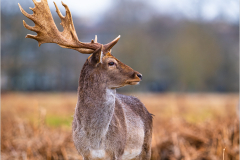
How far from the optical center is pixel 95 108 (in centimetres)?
376

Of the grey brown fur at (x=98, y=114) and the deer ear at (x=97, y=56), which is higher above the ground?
the deer ear at (x=97, y=56)

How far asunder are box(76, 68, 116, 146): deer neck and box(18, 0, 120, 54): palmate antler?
46 centimetres

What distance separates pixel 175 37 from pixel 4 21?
60.4ft

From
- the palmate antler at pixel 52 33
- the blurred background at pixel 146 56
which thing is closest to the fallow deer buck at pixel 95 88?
the palmate antler at pixel 52 33

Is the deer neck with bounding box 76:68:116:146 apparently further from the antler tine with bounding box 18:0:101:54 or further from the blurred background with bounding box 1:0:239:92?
the blurred background with bounding box 1:0:239:92

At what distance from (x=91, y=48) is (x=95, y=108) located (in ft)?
2.77

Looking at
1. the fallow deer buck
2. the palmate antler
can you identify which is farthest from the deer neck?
the palmate antler

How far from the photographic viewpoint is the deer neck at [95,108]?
148 inches

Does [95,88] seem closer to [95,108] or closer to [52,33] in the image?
[95,108]

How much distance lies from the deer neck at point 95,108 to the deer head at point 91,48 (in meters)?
0.13

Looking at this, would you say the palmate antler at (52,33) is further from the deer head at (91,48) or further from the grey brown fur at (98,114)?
the grey brown fur at (98,114)

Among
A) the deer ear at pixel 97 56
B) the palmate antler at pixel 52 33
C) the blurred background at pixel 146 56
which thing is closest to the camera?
the deer ear at pixel 97 56

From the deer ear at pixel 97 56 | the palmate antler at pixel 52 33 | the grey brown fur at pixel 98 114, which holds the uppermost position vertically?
the palmate antler at pixel 52 33

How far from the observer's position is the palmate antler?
12.5 ft
